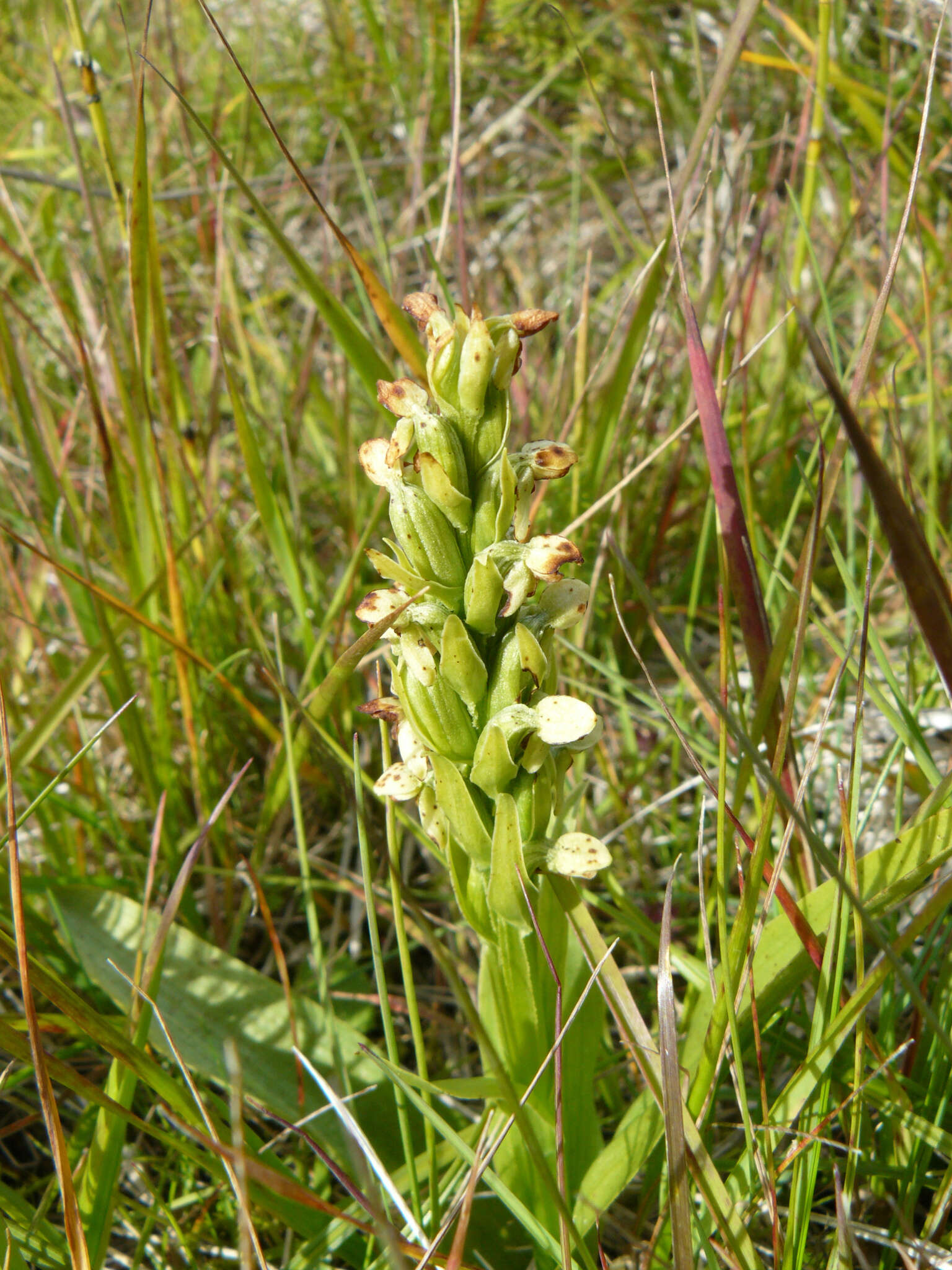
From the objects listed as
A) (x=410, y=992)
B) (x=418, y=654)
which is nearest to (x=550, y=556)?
(x=418, y=654)

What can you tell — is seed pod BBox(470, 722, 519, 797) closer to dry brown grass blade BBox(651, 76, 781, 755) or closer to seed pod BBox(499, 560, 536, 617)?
seed pod BBox(499, 560, 536, 617)

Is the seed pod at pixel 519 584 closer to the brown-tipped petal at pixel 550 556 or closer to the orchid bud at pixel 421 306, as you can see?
the brown-tipped petal at pixel 550 556

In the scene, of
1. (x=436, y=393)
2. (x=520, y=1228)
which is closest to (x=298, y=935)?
(x=520, y=1228)

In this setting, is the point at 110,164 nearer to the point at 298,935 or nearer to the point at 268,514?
the point at 268,514

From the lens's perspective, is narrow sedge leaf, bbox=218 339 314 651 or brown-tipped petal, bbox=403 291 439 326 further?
narrow sedge leaf, bbox=218 339 314 651

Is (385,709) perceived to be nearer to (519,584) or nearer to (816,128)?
(519,584)

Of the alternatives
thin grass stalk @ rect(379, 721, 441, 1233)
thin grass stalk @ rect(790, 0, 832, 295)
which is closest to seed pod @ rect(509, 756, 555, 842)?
thin grass stalk @ rect(379, 721, 441, 1233)
